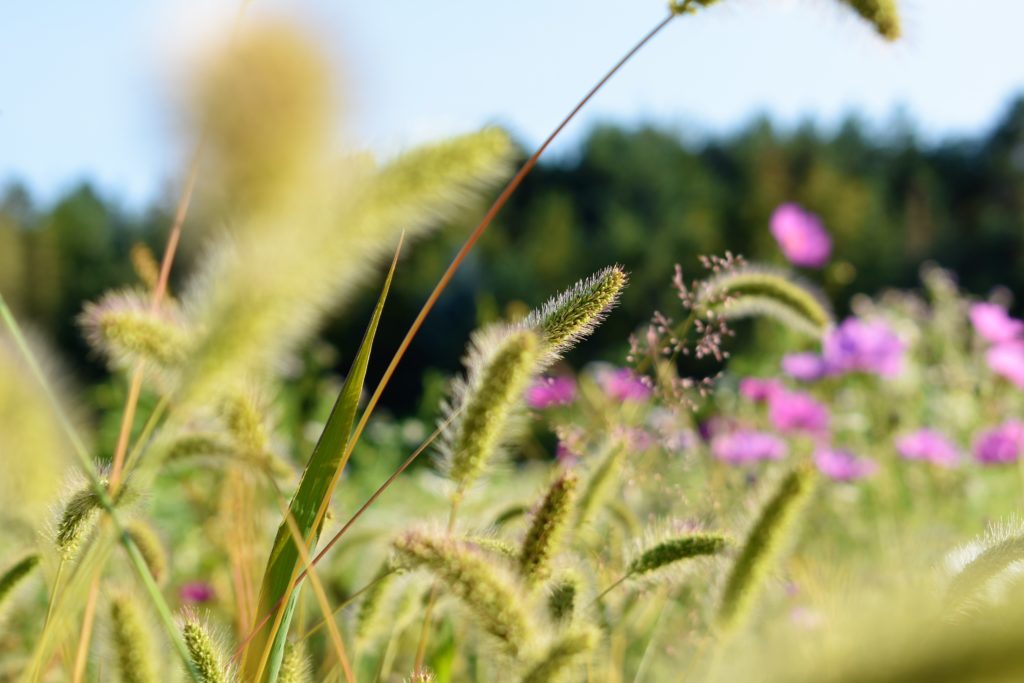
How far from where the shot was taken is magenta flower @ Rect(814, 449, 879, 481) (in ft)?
8.39

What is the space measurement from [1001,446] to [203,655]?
7.91 feet

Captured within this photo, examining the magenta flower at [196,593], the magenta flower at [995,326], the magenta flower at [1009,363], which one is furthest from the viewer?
the magenta flower at [995,326]

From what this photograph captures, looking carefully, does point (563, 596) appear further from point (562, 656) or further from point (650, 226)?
point (650, 226)

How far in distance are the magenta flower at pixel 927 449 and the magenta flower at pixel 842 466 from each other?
206mm

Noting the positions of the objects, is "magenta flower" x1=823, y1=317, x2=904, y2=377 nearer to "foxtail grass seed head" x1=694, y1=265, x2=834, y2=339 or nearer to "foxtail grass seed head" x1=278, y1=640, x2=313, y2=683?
"foxtail grass seed head" x1=694, y1=265, x2=834, y2=339

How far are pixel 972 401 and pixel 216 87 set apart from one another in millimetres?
4046

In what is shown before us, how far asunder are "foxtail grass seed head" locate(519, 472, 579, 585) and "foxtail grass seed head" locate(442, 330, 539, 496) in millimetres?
63

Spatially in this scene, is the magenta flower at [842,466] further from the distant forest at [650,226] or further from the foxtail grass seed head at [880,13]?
the distant forest at [650,226]

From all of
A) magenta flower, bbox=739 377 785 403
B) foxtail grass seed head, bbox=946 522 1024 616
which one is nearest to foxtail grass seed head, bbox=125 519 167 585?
foxtail grass seed head, bbox=946 522 1024 616

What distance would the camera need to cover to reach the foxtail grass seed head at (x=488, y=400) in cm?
70

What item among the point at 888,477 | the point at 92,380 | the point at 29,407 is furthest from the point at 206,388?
the point at 92,380

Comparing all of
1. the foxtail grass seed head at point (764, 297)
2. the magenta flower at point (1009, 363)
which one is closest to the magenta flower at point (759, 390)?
the magenta flower at point (1009, 363)

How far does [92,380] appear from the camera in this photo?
18.1 metres

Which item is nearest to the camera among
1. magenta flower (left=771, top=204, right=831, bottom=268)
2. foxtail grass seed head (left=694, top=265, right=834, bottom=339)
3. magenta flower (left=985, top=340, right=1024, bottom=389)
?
foxtail grass seed head (left=694, top=265, right=834, bottom=339)
